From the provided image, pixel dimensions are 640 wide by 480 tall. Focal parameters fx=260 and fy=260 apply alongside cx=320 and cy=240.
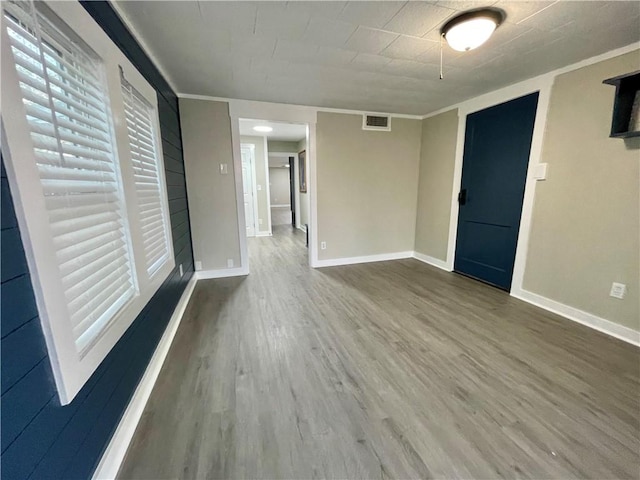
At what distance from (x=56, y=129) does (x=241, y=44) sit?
1.50 meters

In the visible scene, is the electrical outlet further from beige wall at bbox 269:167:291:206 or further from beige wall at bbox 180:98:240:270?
beige wall at bbox 269:167:291:206

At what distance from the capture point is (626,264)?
6.68 ft

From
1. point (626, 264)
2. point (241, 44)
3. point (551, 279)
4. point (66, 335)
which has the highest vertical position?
point (241, 44)

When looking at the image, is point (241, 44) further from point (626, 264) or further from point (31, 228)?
point (626, 264)

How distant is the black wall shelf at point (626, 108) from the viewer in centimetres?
189

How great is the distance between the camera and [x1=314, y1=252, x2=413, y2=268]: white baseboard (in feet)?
13.1

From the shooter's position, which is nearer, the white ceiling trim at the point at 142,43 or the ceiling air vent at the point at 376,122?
the white ceiling trim at the point at 142,43

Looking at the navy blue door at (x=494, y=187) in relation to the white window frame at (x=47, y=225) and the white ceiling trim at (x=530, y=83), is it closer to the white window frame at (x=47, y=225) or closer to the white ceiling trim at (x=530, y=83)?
the white ceiling trim at (x=530, y=83)

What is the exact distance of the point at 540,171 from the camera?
8.36ft

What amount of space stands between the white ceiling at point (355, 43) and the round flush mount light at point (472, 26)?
0.18 feet

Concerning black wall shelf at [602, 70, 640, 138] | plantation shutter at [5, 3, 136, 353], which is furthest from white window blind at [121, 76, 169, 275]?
black wall shelf at [602, 70, 640, 138]

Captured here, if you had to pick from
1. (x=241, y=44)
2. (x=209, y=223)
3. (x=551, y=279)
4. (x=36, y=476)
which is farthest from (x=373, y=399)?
(x=209, y=223)

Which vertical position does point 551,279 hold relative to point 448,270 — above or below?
above

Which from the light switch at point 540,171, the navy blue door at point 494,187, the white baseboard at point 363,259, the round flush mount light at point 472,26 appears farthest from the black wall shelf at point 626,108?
the white baseboard at point 363,259
